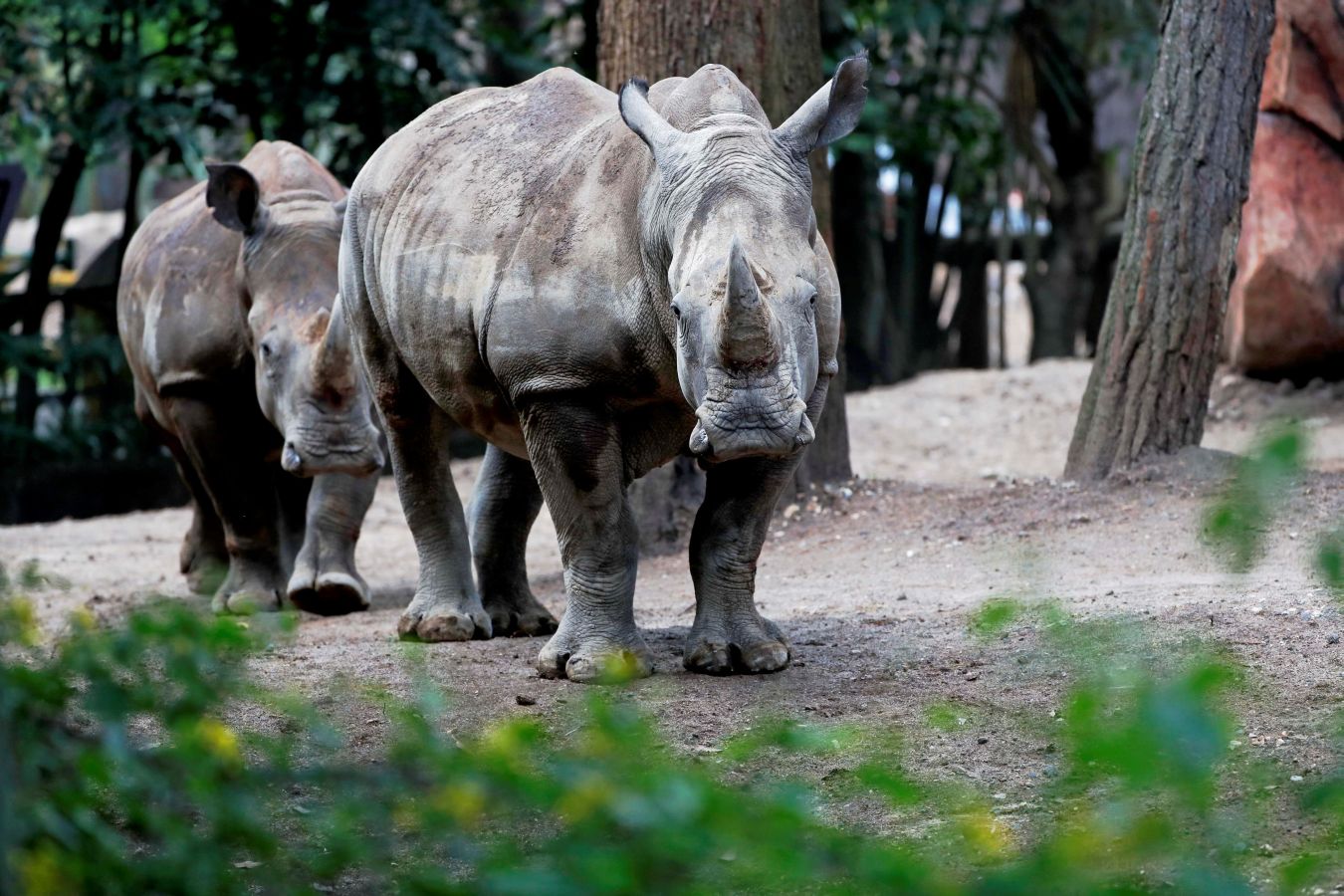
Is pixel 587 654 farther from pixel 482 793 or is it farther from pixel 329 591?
pixel 482 793

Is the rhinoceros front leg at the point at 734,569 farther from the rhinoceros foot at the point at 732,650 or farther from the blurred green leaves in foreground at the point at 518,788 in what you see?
the blurred green leaves in foreground at the point at 518,788

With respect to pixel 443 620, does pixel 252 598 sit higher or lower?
lower

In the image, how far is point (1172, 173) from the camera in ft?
25.7

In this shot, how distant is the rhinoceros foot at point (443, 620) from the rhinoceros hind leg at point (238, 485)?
1.47m

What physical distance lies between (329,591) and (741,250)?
11.6 ft

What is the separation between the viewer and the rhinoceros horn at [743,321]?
3930 millimetres

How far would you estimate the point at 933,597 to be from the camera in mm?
6238

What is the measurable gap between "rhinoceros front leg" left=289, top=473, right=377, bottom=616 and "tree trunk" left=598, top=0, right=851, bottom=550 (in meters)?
1.30

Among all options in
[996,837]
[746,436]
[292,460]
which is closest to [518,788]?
[996,837]

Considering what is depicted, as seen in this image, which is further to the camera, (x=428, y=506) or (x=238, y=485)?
(x=238, y=485)

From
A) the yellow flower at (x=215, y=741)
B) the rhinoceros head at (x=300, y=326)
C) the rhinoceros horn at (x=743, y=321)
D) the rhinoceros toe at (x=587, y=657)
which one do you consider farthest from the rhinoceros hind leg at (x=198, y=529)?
the yellow flower at (x=215, y=741)

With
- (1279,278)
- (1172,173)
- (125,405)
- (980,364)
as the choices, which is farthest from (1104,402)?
(980,364)

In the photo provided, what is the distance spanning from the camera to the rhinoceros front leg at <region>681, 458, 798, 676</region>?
4.90 meters

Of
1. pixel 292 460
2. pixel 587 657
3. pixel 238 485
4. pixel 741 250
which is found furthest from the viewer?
pixel 238 485
